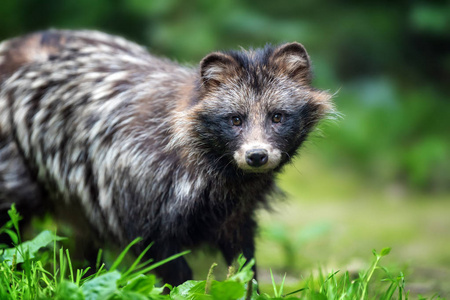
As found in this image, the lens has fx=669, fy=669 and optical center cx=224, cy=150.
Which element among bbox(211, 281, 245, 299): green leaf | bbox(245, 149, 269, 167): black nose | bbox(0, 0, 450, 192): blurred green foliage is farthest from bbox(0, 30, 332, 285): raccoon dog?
bbox(0, 0, 450, 192): blurred green foliage

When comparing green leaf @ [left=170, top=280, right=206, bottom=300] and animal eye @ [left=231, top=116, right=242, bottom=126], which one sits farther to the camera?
animal eye @ [left=231, top=116, right=242, bottom=126]

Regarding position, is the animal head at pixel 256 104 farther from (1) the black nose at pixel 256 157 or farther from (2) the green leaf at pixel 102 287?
(2) the green leaf at pixel 102 287

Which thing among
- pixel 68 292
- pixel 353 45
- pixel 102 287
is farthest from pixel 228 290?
pixel 353 45

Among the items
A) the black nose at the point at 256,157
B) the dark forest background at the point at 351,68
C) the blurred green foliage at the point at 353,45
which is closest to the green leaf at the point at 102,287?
the black nose at the point at 256,157

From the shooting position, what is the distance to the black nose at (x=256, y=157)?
12.7ft

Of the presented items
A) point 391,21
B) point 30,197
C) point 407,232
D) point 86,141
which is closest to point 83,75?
point 86,141

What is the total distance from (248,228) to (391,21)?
204 inches

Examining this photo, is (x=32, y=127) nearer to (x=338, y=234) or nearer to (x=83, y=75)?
(x=83, y=75)

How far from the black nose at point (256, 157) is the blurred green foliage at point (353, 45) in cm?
445

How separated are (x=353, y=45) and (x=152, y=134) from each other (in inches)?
211

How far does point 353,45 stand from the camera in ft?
30.3

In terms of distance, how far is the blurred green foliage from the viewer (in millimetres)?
8453

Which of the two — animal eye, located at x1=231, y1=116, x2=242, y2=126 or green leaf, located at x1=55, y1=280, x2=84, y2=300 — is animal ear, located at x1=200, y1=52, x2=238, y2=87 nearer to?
animal eye, located at x1=231, y1=116, x2=242, y2=126

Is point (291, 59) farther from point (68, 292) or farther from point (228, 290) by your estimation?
point (68, 292)
